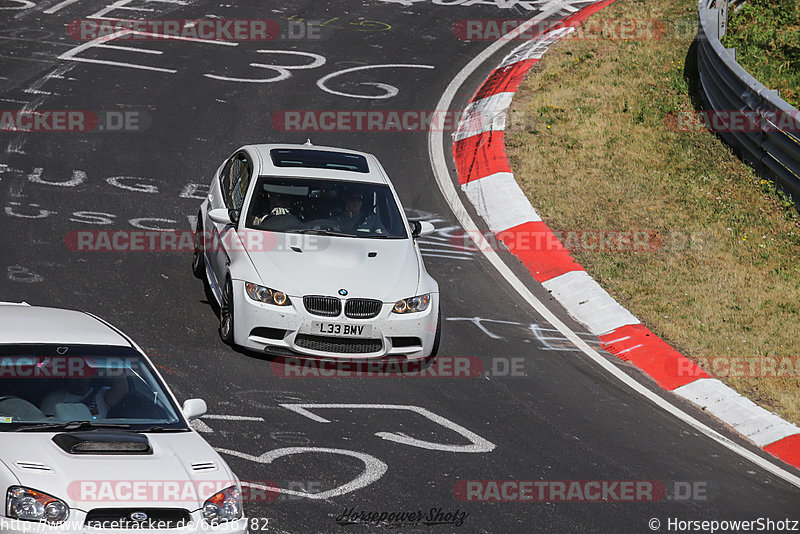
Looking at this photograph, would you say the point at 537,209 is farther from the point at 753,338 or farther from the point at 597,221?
the point at 753,338

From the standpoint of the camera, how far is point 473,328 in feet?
38.3

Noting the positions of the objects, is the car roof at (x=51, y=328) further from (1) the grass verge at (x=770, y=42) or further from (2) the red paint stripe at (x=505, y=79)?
(1) the grass verge at (x=770, y=42)

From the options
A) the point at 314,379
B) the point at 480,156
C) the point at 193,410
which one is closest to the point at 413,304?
the point at 314,379

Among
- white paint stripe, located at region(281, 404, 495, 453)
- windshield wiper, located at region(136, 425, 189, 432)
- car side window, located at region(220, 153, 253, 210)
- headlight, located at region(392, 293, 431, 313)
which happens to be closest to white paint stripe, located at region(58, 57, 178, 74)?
car side window, located at region(220, 153, 253, 210)

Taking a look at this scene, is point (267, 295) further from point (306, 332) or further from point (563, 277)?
point (563, 277)

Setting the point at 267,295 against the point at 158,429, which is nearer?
the point at 158,429

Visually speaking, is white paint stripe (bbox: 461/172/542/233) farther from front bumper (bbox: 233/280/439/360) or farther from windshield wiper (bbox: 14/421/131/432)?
windshield wiper (bbox: 14/421/131/432)

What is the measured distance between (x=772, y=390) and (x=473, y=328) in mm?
3092

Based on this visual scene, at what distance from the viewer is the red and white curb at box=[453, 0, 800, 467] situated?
34.8 ft

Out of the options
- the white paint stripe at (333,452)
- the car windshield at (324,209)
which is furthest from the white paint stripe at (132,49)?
the white paint stripe at (333,452)

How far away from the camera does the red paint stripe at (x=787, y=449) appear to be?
9.92m

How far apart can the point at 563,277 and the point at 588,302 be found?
62cm

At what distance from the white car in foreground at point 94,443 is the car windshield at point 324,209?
3.61 m

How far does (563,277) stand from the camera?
1317cm
